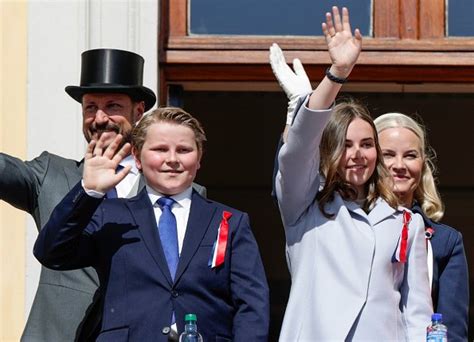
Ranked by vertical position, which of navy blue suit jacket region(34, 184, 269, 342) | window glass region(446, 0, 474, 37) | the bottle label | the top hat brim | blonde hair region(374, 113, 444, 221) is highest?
window glass region(446, 0, 474, 37)

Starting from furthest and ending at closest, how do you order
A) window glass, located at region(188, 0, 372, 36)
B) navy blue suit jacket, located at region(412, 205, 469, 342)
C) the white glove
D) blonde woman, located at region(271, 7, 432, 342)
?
window glass, located at region(188, 0, 372, 36), navy blue suit jacket, located at region(412, 205, 469, 342), the white glove, blonde woman, located at region(271, 7, 432, 342)

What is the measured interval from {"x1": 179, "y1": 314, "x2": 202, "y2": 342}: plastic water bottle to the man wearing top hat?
0.55 metres

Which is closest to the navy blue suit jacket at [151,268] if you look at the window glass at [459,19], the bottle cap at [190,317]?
the bottle cap at [190,317]

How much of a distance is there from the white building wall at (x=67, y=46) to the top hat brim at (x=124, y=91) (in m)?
0.47

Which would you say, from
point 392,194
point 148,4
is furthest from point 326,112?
Result: point 148,4

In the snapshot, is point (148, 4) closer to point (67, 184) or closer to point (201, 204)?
point (67, 184)

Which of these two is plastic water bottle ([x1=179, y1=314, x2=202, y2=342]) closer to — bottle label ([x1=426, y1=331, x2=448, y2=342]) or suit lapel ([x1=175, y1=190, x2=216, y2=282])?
suit lapel ([x1=175, y1=190, x2=216, y2=282])

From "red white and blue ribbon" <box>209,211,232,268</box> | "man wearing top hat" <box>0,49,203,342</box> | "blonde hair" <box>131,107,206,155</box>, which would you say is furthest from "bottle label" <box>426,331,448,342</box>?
"man wearing top hat" <box>0,49,203,342</box>

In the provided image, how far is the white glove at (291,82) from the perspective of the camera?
15.4 ft

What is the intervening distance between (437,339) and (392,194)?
2.05ft

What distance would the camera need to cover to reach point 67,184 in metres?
5.11

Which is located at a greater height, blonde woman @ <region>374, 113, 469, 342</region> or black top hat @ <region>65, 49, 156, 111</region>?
black top hat @ <region>65, 49, 156, 111</region>

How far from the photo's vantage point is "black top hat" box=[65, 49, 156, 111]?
536cm

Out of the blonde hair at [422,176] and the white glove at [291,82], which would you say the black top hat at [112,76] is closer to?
the white glove at [291,82]
